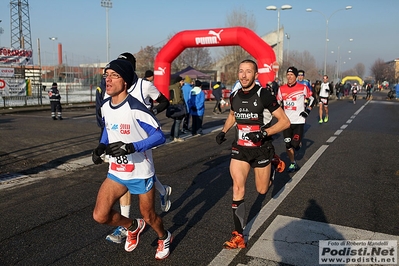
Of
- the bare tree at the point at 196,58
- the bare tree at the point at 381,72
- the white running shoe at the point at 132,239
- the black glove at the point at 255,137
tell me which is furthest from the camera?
the bare tree at the point at 381,72

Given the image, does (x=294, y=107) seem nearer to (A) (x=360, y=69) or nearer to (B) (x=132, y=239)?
A: (B) (x=132, y=239)

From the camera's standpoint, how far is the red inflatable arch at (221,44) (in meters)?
15.6

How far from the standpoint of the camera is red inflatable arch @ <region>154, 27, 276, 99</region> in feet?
51.1

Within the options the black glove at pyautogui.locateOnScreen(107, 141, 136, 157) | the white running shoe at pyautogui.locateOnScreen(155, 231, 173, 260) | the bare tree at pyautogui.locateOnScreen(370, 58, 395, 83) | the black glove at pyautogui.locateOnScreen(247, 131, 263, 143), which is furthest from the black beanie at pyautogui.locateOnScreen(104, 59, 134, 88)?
the bare tree at pyautogui.locateOnScreen(370, 58, 395, 83)

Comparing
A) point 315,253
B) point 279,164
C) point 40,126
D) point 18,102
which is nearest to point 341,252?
point 315,253

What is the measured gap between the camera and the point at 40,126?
1380 cm

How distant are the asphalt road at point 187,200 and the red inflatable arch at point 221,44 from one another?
19.9 ft

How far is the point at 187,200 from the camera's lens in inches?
221

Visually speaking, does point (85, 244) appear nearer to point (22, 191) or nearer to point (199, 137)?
point (22, 191)

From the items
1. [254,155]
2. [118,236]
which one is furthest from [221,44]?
[118,236]

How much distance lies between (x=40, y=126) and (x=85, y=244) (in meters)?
11.0

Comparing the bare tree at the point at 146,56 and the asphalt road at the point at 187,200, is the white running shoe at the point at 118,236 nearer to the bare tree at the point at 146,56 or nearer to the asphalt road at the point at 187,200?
the asphalt road at the point at 187,200

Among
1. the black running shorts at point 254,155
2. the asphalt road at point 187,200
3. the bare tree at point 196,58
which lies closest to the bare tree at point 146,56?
the bare tree at point 196,58

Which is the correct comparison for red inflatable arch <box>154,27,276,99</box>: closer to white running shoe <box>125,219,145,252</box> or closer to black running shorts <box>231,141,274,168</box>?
black running shorts <box>231,141,274,168</box>
